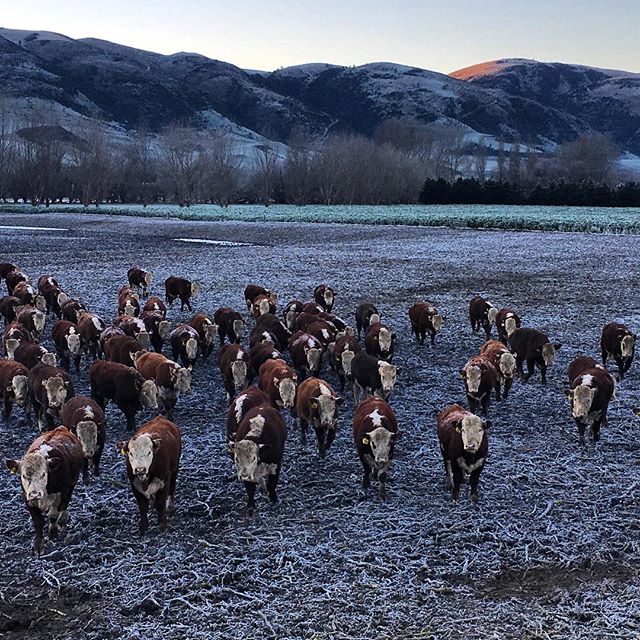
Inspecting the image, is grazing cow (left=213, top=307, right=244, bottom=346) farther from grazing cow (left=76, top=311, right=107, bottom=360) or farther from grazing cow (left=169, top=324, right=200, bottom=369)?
grazing cow (left=76, top=311, right=107, bottom=360)

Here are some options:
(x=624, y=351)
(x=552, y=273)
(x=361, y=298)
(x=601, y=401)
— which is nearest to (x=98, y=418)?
(x=601, y=401)

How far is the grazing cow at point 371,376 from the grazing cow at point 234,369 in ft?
5.79

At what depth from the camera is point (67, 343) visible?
13047 mm

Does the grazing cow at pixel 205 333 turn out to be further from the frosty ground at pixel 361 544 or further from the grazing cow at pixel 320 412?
the grazing cow at pixel 320 412

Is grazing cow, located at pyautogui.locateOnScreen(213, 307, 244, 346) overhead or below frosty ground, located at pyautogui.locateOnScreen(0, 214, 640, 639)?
overhead

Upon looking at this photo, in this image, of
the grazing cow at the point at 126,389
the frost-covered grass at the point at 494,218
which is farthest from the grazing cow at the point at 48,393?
the frost-covered grass at the point at 494,218

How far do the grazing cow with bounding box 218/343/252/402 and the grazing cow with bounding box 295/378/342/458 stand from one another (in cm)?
177

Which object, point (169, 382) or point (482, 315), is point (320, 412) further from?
point (482, 315)

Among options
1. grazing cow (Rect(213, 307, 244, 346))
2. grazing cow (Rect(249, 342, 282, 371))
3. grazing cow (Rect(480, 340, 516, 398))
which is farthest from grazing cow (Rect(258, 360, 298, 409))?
grazing cow (Rect(213, 307, 244, 346))

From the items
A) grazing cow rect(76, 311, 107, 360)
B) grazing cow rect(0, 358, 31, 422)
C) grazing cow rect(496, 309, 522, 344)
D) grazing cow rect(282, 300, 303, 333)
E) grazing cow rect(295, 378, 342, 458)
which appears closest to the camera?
grazing cow rect(295, 378, 342, 458)

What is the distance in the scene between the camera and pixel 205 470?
8398mm

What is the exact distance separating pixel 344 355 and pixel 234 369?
6.19ft

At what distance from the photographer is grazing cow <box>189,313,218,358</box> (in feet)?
45.5

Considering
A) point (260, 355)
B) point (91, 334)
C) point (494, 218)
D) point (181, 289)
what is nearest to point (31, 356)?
point (91, 334)
